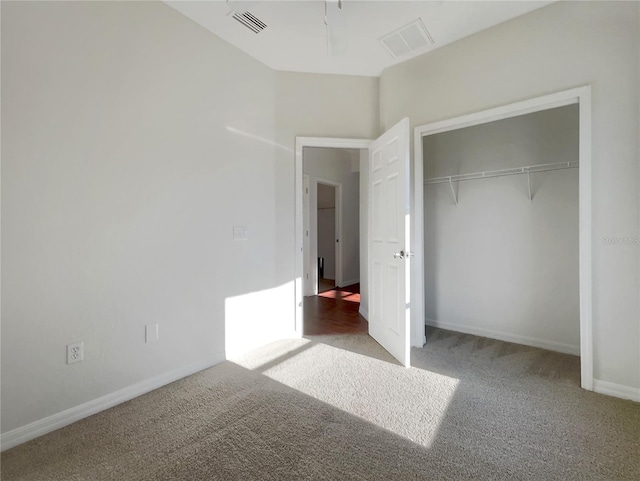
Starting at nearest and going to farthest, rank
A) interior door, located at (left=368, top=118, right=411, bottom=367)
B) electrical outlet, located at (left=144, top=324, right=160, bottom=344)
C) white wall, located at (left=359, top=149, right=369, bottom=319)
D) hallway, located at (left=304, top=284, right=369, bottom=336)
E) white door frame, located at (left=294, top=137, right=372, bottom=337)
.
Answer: electrical outlet, located at (left=144, top=324, right=160, bottom=344) → interior door, located at (left=368, top=118, right=411, bottom=367) → white door frame, located at (left=294, top=137, right=372, bottom=337) → hallway, located at (left=304, top=284, right=369, bottom=336) → white wall, located at (left=359, top=149, right=369, bottom=319)

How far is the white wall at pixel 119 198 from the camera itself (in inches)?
61.7

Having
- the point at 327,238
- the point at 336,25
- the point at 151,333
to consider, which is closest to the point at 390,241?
the point at 336,25

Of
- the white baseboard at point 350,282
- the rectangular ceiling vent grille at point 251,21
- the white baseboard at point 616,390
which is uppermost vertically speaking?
the rectangular ceiling vent grille at point 251,21

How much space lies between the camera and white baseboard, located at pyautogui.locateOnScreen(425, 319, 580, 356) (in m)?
2.71

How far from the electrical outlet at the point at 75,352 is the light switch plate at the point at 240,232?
127 centimetres

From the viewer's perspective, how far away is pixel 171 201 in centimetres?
222

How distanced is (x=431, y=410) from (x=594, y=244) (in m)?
1.54

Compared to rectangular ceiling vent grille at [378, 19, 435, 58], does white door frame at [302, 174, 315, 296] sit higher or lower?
lower

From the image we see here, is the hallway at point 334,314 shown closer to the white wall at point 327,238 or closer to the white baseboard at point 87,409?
the white wall at point 327,238

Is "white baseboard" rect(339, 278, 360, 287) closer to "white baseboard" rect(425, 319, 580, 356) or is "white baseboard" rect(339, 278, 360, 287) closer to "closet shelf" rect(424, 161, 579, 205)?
"white baseboard" rect(425, 319, 580, 356)

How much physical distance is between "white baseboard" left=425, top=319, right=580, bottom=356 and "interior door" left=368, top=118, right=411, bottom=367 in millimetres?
916

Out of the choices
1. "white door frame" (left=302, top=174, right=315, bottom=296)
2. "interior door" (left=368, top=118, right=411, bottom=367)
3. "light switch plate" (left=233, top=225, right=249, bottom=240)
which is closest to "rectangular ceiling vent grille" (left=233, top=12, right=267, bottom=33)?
"interior door" (left=368, top=118, right=411, bottom=367)

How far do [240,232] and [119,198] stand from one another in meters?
0.98

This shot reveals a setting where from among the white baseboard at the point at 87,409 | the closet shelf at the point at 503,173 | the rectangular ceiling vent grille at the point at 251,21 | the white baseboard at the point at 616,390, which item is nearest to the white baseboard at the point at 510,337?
the white baseboard at the point at 616,390
